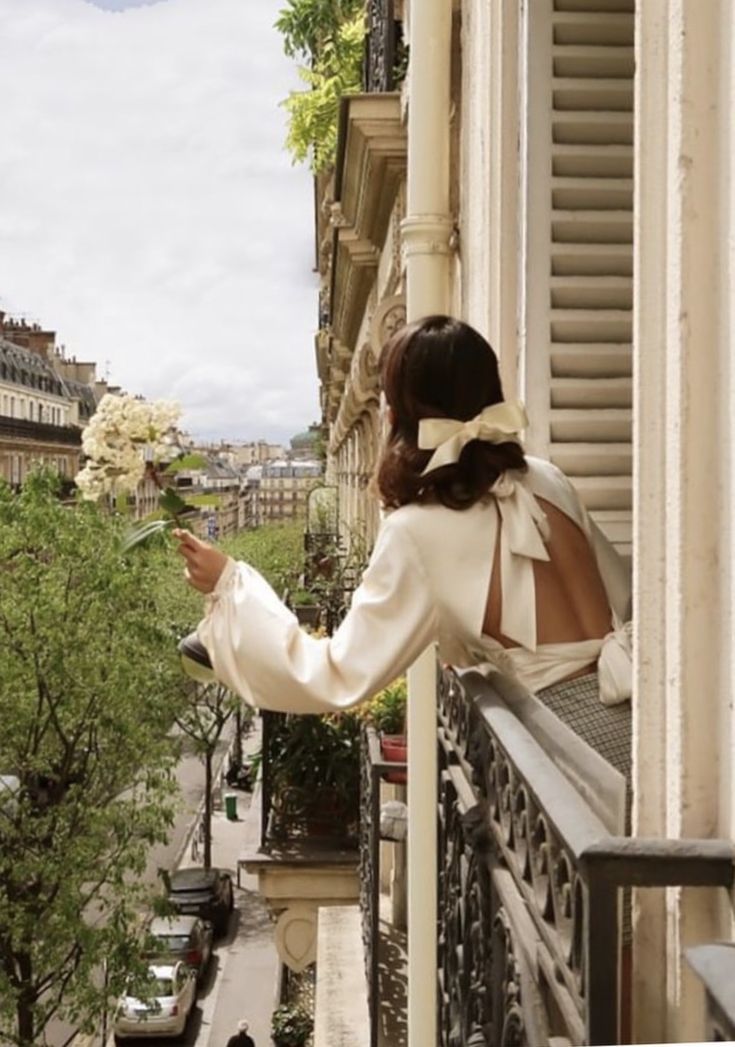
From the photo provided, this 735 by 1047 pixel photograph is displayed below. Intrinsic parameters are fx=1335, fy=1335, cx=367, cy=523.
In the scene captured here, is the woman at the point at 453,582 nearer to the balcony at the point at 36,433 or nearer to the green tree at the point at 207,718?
the green tree at the point at 207,718

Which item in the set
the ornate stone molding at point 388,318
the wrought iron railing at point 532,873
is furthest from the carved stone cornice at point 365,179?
the wrought iron railing at point 532,873

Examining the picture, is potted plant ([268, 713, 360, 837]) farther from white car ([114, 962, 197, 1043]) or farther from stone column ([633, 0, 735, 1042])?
white car ([114, 962, 197, 1043])

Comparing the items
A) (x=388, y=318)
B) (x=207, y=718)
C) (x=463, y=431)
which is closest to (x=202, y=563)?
(x=463, y=431)

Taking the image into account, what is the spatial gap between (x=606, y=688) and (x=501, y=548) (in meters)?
0.28

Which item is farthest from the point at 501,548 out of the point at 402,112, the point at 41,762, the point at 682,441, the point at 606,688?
the point at 41,762

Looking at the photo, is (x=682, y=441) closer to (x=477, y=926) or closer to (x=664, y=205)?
(x=664, y=205)

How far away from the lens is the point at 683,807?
1.61 metres

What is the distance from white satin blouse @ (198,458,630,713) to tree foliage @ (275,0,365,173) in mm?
8965

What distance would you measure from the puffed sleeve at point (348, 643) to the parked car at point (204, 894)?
86.4 feet

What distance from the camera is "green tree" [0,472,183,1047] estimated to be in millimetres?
17828

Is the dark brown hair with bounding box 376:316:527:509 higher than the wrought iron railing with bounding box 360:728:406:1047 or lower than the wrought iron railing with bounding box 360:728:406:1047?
higher

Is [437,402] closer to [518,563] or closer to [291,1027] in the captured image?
[518,563]

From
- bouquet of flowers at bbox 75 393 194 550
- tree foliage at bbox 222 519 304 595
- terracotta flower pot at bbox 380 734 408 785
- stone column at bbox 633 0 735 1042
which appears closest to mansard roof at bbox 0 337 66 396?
tree foliage at bbox 222 519 304 595

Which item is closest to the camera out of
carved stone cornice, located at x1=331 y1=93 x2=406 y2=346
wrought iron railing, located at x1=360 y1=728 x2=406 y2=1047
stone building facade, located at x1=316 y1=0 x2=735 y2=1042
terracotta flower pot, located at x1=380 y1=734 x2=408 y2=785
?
stone building facade, located at x1=316 y1=0 x2=735 y2=1042
